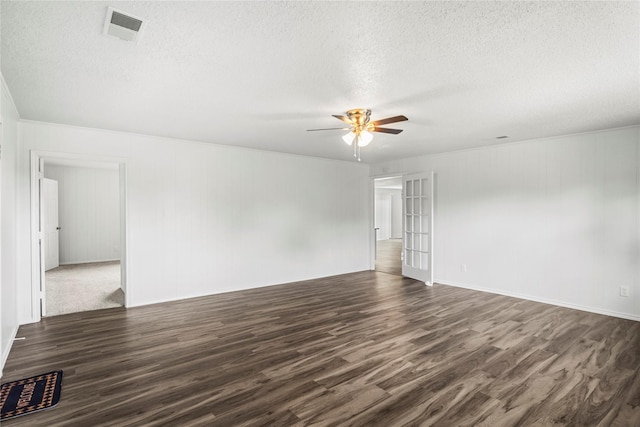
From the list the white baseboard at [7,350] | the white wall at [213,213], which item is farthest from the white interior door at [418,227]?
the white baseboard at [7,350]

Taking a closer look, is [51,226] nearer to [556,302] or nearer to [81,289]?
[81,289]

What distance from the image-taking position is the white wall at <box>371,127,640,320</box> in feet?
13.6

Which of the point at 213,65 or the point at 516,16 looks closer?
the point at 516,16

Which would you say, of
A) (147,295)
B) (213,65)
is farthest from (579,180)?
(147,295)

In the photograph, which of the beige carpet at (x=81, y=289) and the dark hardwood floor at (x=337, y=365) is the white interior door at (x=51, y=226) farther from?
the dark hardwood floor at (x=337, y=365)

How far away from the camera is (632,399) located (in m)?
2.35

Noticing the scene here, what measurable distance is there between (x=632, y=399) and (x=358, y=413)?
6.57ft

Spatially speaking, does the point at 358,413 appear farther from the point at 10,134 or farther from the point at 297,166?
the point at 297,166

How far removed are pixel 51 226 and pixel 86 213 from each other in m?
1.12

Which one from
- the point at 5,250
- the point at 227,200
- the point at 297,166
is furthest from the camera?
the point at 297,166

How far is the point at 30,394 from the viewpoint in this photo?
2.39 m

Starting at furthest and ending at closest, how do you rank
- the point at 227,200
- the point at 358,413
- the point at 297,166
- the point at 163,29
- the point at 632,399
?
the point at 297,166, the point at 227,200, the point at 632,399, the point at 358,413, the point at 163,29

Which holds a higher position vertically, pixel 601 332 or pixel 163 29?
pixel 163 29

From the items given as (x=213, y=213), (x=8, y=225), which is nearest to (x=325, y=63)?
(x=8, y=225)
